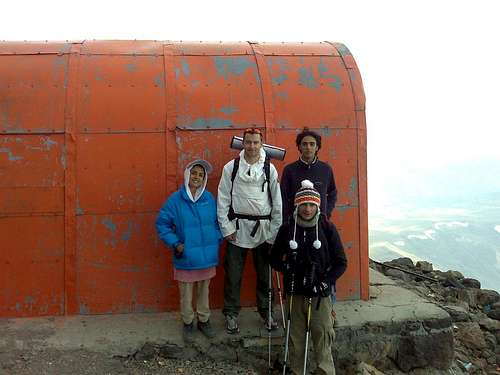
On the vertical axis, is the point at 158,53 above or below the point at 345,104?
above

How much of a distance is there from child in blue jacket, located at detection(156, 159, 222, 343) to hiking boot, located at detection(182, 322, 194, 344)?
202 mm

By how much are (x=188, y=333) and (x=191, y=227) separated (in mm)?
1195

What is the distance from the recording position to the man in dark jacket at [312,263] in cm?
417

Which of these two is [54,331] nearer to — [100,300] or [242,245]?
[100,300]

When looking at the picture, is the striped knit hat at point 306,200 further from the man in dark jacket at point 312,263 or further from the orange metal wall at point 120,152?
the orange metal wall at point 120,152

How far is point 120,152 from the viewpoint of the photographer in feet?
17.7

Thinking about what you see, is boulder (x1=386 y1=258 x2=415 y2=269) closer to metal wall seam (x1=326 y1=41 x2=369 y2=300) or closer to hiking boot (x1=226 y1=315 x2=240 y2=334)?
metal wall seam (x1=326 y1=41 x2=369 y2=300)

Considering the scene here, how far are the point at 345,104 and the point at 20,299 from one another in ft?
15.1

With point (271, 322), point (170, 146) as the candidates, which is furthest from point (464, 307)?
point (170, 146)

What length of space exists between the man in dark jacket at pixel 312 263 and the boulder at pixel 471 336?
131 inches

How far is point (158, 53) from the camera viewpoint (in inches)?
233

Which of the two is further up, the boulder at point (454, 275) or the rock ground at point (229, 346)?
the rock ground at point (229, 346)

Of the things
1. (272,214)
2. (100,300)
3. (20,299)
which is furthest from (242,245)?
(20,299)

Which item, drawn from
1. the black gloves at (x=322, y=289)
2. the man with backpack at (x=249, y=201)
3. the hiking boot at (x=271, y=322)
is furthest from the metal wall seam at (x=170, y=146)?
the black gloves at (x=322, y=289)
